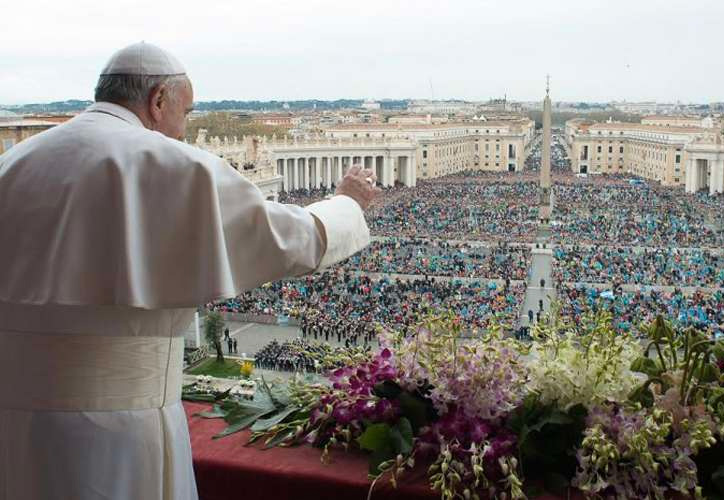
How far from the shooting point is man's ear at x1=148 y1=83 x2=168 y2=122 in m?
1.50

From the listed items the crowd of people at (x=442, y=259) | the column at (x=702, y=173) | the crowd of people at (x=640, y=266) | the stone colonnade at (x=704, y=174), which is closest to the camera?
the crowd of people at (x=640, y=266)

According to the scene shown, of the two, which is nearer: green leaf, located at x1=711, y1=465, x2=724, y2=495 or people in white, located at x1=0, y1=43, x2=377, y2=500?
people in white, located at x1=0, y1=43, x2=377, y2=500

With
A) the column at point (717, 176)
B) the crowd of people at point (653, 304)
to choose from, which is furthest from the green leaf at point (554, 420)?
the column at point (717, 176)

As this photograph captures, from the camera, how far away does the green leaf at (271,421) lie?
1808 mm

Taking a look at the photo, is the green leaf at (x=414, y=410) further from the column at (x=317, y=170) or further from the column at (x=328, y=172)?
the column at (x=328, y=172)

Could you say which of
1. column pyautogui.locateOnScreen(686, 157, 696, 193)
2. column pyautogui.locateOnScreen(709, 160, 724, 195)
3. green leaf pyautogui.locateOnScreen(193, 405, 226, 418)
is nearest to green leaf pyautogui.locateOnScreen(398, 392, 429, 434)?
green leaf pyautogui.locateOnScreen(193, 405, 226, 418)

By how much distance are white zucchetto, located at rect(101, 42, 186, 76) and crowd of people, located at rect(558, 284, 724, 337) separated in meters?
10.9

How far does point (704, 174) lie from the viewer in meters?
40.5

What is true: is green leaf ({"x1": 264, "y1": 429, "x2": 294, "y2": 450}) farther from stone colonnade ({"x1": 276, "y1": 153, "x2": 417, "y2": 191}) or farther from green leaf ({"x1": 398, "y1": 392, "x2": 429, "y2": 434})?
stone colonnade ({"x1": 276, "y1": 153, "x2": 417, "y2": 191})

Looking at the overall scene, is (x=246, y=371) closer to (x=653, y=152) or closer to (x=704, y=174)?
(x=704, y=174)

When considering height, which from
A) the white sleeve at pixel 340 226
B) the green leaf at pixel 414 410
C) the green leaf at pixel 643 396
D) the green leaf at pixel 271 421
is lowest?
the green leaf at pixel 271 421

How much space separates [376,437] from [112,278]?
1.85 ft

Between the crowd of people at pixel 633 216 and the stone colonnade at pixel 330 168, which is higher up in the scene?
the stone colonnade at pixel 330 168

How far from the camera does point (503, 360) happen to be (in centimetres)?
164
